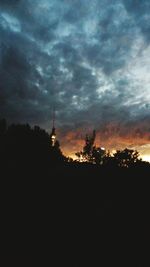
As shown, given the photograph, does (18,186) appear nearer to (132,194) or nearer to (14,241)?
(14,241)

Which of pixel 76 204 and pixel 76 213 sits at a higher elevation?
pixel 76 204

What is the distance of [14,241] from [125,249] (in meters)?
4.44

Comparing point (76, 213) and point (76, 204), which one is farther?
point (76, 204)

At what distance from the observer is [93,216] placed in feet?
37.9

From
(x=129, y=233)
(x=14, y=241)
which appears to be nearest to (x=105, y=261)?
(x=129, y=233)

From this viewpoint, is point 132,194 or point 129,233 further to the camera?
point 132,194

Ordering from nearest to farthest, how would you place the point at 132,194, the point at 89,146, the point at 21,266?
the point at 21,266 → the point at 132,194 → the point at 89,146

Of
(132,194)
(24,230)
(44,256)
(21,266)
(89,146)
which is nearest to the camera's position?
(21,266)

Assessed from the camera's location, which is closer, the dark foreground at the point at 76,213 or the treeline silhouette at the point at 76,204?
the dark foreground at the point at 76,213

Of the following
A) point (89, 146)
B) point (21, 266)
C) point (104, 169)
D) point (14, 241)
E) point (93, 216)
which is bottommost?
point (21, 266)

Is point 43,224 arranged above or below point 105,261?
above

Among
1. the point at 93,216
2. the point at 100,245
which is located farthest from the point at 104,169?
the point at 100,245

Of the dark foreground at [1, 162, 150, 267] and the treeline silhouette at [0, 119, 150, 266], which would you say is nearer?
the dark foreground at [1, 162, 150, 267]

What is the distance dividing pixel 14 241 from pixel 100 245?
344 centimetres
